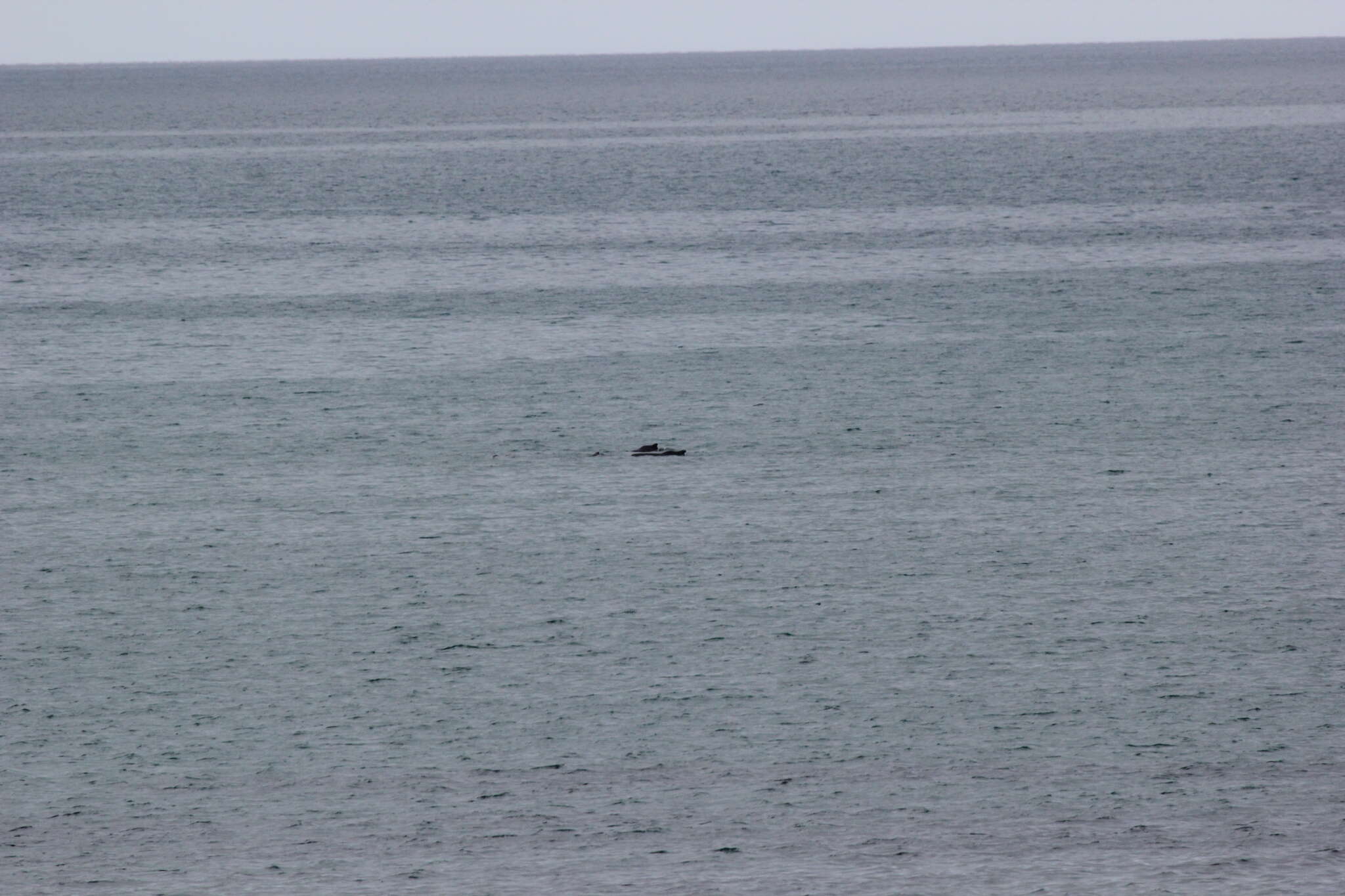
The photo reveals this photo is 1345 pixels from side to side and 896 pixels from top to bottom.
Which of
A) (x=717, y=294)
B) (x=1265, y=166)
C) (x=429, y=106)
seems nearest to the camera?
(x=717, y=294)

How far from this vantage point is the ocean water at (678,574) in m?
4.97

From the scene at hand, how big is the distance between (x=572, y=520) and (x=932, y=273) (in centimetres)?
1030

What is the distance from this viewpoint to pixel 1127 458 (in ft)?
31.1

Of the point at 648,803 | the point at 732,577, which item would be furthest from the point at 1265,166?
the point at 648,803

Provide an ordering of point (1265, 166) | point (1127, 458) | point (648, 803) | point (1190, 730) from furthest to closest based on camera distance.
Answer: point (1265, 166) → point (1127, 458) → point (1190, 730) → point (648, 803)

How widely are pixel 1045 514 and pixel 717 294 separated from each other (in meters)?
8.66

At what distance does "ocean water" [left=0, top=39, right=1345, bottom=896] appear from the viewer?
196 inches

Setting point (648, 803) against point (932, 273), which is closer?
point (648, 803)

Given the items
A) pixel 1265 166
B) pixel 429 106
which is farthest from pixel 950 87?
pixel 1265 166

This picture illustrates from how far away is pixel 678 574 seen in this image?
297 inches

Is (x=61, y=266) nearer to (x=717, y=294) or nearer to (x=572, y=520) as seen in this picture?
(x=717, y=294)

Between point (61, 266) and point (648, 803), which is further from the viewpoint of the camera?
point (61, 266)

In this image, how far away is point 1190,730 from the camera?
567cm

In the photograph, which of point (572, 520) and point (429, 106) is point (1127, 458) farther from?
point (429, 106)
